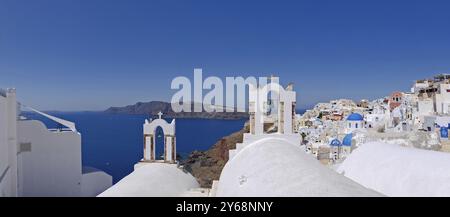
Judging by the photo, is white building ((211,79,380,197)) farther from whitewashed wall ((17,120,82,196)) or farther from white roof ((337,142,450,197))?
whitewashed wall ((17,120,82,196))

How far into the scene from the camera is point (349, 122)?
2719 centimetres

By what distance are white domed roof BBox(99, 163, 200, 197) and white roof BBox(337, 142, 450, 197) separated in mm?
4265

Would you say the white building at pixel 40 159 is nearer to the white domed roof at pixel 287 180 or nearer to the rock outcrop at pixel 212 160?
the white domed roof at pixel 287 180

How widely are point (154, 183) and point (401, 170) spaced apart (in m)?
5.46

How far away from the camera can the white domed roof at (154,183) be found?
7.50 m

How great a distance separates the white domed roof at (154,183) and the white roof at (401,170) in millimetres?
4265

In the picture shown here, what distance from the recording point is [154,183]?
849 centimetres

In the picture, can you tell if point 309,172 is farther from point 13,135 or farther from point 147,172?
point 13,135

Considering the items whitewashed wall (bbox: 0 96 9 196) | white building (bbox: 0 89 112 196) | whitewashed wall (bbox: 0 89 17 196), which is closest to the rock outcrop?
white building (bbox: 0 89 112 196)

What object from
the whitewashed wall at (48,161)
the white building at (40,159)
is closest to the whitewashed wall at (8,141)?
the white building at (40,159)

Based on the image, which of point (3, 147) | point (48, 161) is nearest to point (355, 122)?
point (48, 161)
